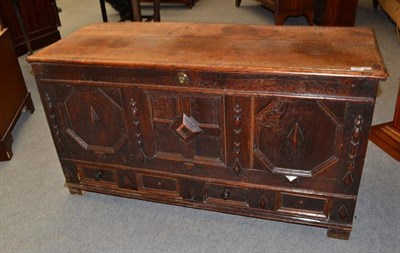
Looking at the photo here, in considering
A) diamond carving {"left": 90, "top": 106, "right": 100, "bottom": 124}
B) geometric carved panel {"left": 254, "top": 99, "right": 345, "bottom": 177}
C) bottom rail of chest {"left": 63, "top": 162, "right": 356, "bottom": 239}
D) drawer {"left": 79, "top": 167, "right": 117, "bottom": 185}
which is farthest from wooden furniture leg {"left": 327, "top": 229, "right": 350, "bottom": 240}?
diamond carving {"left": 90, "top": 106, "right": 100, "bottom": 124}

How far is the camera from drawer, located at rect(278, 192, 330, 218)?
1.72 m

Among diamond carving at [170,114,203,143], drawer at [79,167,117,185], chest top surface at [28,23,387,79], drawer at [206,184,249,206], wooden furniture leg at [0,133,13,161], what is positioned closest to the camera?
chest top surface at [28,23,387,79]

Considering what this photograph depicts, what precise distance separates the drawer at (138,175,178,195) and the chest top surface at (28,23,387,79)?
58 cm

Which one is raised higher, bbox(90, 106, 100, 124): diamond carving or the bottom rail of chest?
bbox(90, 106, 100, 124): diamond carving

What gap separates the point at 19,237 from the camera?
189 cm

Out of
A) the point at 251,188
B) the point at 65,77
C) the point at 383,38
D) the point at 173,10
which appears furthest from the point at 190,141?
the point at 173,10

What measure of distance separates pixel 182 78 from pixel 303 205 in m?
0.76

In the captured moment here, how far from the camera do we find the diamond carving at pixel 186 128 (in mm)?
1675

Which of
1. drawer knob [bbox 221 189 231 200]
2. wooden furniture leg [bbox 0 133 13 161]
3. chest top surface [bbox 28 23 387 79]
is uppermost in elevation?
chest top surface [bbox 28 23 387 79]

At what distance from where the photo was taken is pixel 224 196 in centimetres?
182

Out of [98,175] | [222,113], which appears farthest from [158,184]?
[222,113]

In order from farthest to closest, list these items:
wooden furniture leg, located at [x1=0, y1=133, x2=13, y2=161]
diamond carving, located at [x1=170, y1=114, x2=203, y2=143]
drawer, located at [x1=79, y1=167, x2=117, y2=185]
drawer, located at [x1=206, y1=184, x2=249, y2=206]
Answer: wooden furniture leg, located at [x1=0, y1=133, x2=13, y2=161] → drawer, located at [x1=79, y1=167, x2=117, y2=185] → drawer, located at [x1=206, y1=184, x2=249, y2=206] → diamond carving, located at [x1=170, y1=114, x2=203, y2=143]

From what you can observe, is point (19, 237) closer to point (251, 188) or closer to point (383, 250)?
point (251, 188)

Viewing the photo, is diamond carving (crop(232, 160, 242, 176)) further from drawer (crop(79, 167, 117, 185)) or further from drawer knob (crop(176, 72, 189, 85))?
drawer (crop(79, 167, 117, 185))
